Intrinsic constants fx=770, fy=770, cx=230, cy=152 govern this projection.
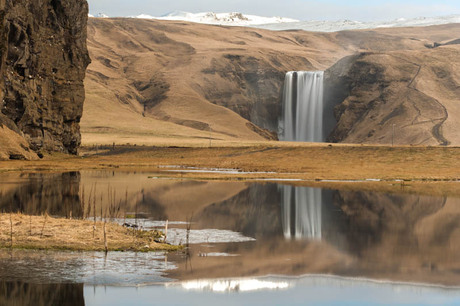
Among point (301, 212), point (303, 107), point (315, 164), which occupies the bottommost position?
point (315, 164)

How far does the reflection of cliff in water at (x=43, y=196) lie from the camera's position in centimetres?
3725

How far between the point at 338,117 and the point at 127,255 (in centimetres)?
16459

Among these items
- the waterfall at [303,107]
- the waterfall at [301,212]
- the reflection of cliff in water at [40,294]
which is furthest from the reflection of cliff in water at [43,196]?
the waterfall at [303,107]

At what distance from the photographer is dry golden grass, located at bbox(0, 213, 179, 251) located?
26188mm

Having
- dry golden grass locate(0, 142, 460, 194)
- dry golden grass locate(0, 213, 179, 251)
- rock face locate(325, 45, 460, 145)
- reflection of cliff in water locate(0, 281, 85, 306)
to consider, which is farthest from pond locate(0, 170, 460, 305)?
rock face locate(325, 45, 460, 145)

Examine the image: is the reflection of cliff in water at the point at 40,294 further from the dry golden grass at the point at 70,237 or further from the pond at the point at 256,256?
the dry golden grass at the point at 70,237

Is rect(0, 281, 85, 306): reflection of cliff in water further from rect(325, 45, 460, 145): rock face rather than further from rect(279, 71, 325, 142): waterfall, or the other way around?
rect(279, 71, 325, 142): waterfall

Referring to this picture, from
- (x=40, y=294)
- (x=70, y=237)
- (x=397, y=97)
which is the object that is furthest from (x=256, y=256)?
(x=397, y=97)

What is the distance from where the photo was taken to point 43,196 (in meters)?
44.6

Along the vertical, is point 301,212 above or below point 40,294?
below

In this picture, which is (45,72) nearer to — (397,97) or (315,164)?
(315,164)

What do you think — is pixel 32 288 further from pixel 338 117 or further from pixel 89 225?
pixel 338 117

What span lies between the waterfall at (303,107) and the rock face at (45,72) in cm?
8994

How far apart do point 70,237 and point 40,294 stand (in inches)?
303
